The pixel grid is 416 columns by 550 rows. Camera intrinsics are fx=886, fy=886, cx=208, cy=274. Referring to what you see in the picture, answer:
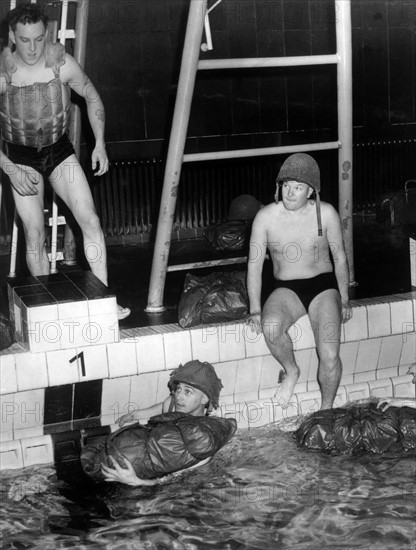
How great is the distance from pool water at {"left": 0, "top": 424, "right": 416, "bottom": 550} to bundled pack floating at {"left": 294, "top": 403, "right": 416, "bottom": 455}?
7 centimetres

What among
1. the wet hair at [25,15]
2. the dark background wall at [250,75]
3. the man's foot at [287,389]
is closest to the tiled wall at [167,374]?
the man's foot at [287,389]

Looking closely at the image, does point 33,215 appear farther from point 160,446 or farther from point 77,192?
point 160,446

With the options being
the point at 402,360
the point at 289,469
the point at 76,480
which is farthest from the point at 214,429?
the point at 402,360

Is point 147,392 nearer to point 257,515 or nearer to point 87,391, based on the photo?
point 87,391

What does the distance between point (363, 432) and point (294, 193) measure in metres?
1.42

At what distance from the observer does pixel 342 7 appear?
5.51 meters

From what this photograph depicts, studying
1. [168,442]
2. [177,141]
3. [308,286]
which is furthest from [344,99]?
[168,442]

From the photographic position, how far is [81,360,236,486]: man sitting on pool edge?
462cm

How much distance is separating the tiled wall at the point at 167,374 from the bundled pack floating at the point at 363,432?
44cm

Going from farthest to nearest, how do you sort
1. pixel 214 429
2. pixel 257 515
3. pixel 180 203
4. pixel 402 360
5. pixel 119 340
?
1. pixel 180 203
2. pixel 402 360
3. pixel 119 340
4. pixel 214 429
5. pixel 257 515

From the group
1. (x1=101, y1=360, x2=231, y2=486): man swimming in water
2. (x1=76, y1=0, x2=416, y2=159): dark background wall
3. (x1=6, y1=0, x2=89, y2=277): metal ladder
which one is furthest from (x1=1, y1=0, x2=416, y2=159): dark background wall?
(x1=101, y1=360, x2=231, y2=486): man swimming in water

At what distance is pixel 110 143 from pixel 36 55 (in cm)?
413

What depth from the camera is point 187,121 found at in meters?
5.25

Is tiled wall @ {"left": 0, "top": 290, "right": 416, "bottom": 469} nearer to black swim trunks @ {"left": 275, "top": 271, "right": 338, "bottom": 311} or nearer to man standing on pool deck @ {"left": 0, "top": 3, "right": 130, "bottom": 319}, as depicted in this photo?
black swim trunks @ {"left": 275, "top": 271, "right": 338, "bottom": 311}
